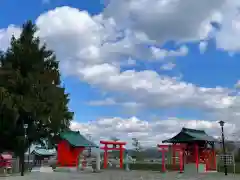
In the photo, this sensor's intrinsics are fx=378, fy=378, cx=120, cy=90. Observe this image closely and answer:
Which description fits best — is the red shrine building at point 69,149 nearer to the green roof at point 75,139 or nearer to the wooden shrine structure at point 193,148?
the green roof at point 75,139

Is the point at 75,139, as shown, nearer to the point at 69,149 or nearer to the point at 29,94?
the point at 69,149

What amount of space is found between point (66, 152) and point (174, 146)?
39.8 feet

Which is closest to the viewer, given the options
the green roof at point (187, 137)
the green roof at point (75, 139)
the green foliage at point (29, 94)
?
the green foliage at point (29, 94)

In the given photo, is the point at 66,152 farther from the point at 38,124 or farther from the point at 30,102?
the point at 30,102

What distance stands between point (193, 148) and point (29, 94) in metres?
17.0

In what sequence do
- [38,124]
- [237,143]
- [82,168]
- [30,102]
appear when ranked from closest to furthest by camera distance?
[30,102], [38,124], [82,168], [237,143]

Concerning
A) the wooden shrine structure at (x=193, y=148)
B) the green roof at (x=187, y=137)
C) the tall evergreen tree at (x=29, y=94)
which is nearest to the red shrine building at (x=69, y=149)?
the tall evergreen tree at (x=29, y=94)

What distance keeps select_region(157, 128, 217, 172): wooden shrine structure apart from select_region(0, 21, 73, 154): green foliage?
11.3m

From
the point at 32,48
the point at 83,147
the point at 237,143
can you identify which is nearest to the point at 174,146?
the point at 83,147

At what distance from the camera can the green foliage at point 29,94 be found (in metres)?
34.8

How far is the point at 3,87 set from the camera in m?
35.3

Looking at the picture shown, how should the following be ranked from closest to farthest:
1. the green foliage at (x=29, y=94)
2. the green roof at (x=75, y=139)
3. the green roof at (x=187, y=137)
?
the green foliage at (x=29, y=94)
the green roof at (x=187, y=137)
the green roof at (x=75, y=139)

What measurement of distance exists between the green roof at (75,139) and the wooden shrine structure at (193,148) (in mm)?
9071

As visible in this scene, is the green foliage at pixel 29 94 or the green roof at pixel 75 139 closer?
the green foliage at pixel 29 94
